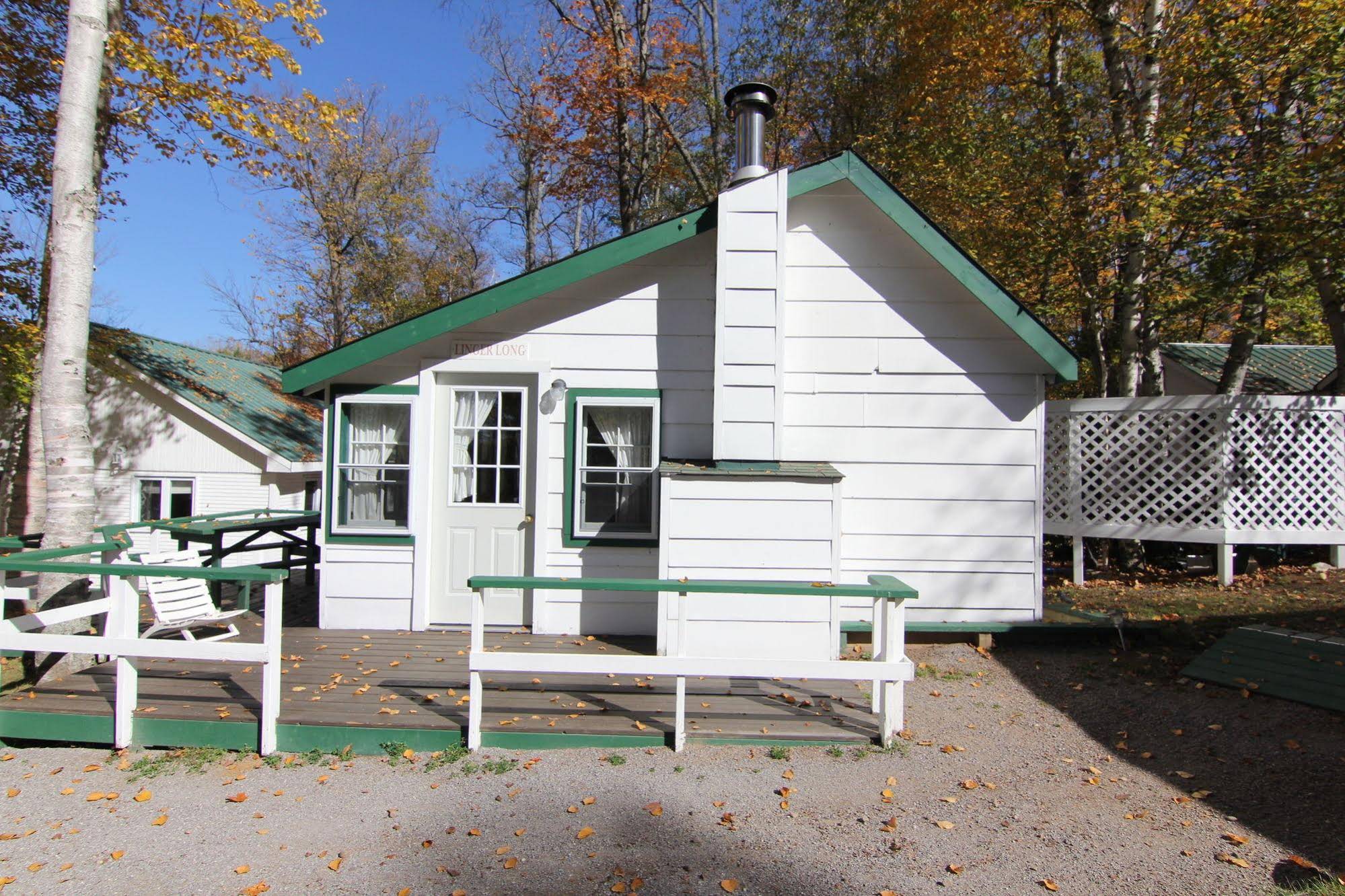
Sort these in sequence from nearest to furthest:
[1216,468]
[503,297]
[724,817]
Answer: [724,817] < [503,297] < [1216,468]

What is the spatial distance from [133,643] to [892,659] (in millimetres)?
4589

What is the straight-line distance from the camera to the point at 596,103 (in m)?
19.3

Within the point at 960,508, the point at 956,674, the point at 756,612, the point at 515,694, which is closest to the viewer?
the point at 515,694

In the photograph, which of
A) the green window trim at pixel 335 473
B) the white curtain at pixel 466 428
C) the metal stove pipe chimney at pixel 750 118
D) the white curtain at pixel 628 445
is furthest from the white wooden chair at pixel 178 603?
the metal stove pipe chimney at pixel 750 118

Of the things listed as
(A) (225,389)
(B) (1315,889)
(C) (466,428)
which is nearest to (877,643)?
(B) (1315,889)

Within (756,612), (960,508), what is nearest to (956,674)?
(960,508)

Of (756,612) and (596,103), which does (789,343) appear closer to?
(756,612)

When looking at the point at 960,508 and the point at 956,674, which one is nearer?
the point at 956,674

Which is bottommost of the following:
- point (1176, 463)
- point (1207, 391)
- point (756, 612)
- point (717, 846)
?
point (717, 846)

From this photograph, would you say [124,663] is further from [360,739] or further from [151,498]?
[151,498]

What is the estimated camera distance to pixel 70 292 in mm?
5785

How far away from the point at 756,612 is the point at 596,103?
57.2 ft

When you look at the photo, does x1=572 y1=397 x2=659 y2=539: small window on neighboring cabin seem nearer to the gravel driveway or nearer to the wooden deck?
the wooden deck

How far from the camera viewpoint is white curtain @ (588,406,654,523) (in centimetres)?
652
